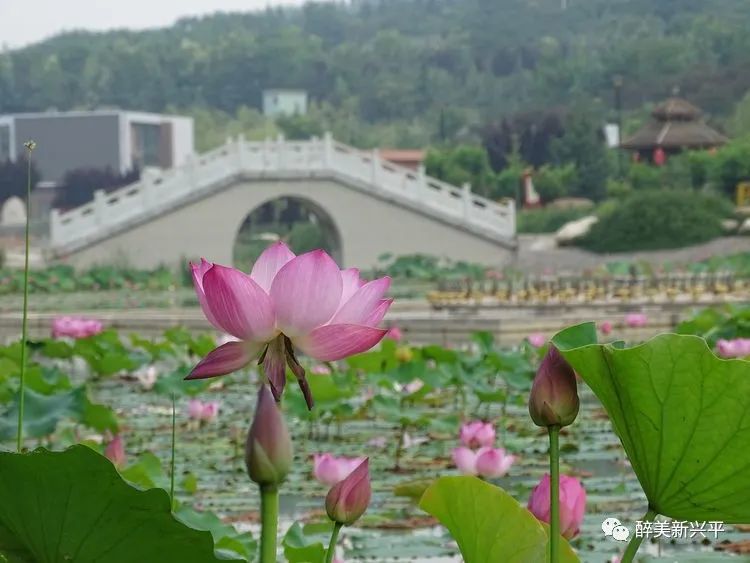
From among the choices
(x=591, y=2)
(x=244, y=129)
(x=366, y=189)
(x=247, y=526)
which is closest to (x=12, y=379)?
(x=247, y=526)

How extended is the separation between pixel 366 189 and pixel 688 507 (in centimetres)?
2571

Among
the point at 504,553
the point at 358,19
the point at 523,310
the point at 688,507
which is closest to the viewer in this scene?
the point at 688,507

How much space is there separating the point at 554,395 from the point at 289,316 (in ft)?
0.80

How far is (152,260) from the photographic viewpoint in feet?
88.8

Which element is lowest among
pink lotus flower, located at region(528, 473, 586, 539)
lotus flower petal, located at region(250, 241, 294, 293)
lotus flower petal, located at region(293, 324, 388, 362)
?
pink lotus flower, located at region(528, 473, 586, 539)

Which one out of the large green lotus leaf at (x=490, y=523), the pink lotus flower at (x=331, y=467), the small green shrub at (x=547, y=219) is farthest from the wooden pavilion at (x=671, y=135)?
the large green lotus leaf at (x=490, y=523)

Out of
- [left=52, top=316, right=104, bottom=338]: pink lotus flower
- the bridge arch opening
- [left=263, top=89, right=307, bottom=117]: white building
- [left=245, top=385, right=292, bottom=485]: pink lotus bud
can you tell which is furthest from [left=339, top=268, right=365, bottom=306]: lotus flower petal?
[left=263, top=89, right=307, bottom=117]: white building

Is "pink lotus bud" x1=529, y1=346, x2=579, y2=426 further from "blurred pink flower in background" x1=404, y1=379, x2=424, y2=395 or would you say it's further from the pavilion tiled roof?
the pavilion tiled roof

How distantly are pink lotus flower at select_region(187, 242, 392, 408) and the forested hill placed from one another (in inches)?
2487

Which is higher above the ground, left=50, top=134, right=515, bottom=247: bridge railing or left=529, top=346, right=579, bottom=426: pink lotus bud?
left=529, top=346, right=579, bottom=426: pink lotus bud

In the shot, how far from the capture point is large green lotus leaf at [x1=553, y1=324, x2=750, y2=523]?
142 cm

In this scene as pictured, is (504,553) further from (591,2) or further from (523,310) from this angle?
(591,2)

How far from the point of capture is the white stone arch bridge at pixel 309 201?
26.7m

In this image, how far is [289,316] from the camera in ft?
4.42
